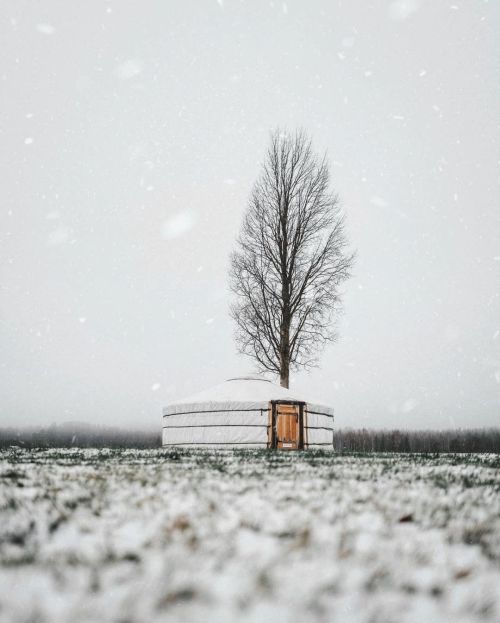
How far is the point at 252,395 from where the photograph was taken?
41.3 feet

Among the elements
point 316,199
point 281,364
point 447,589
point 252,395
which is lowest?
point 447,589

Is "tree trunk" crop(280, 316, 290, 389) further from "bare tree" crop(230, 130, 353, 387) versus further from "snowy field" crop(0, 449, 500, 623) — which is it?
"snowy field" crop(0, 449, 500, 623)

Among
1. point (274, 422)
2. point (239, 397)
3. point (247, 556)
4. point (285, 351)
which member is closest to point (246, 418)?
point (239, 397)

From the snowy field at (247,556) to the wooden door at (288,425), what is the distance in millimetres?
10179

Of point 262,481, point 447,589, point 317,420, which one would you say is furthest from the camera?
point 317,420

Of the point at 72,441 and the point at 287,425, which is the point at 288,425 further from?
the point at 72,441

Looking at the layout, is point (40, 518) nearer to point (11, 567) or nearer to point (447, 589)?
point (11, 567)

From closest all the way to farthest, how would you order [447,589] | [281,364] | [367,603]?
[367,603]
[447,589]
[281,364]

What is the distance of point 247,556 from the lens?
148cm

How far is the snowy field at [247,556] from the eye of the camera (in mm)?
1162

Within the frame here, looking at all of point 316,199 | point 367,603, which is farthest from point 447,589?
point 316,199

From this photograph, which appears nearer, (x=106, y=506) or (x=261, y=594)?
(x=261, y=594)

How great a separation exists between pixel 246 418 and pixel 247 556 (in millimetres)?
10943

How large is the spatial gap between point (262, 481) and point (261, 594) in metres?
1.86
